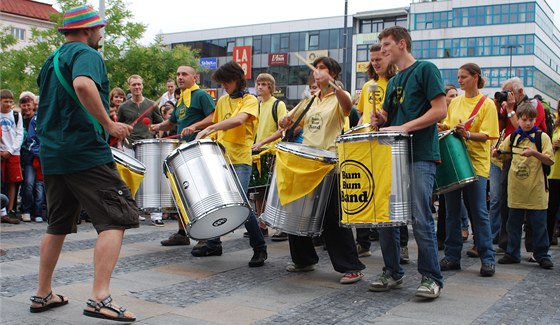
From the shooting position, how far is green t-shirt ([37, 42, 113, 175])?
162 inches

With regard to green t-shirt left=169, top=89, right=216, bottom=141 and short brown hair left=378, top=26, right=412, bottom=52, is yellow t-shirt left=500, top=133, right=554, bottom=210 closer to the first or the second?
short brown hair left=378, top=26, right=412, bottom=52

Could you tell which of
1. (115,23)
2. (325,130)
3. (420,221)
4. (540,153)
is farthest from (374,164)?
(115,23)

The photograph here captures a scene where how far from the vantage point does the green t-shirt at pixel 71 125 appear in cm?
412

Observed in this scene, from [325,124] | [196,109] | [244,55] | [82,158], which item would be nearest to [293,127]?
[325,124]

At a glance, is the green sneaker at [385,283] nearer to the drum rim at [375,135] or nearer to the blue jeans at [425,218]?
the blue jeans at [425,218]

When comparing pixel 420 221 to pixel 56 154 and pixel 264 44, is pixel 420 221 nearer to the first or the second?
pixel 56 154

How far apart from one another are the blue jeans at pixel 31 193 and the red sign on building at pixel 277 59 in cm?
5587

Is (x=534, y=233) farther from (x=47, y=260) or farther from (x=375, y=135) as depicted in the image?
(x=47, y=260)

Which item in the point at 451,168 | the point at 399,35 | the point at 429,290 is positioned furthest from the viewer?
the point at 451,168

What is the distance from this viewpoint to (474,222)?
615 centimetres

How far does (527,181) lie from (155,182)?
421 centimetres

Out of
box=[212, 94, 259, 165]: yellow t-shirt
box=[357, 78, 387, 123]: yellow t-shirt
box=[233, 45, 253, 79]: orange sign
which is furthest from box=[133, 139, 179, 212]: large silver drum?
box=[233, 45, 253, 79]: orange sign

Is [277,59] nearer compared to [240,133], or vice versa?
[240,133]

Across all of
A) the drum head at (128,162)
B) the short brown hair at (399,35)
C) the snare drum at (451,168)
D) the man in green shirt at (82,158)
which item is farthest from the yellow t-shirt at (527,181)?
the man in green shirt at (82,158)
